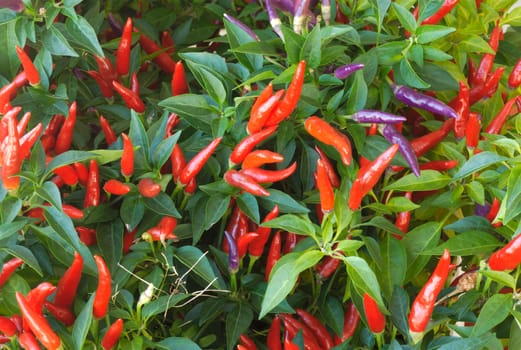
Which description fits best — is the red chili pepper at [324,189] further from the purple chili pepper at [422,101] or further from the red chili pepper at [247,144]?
the purple chili pepper at [422,101]

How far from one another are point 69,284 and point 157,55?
567 mm

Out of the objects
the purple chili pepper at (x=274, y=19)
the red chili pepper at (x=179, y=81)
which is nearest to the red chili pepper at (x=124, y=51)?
the red chili pepper at (x=179, y=81)

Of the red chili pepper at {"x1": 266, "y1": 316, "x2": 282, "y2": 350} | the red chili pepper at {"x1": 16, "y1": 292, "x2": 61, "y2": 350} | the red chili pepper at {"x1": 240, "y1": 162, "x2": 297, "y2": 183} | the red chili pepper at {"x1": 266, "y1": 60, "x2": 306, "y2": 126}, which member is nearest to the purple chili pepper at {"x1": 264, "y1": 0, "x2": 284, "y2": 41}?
the red chili pepper at {"x1": 266, "y1": 60, "x2": 306, "y2": 126}

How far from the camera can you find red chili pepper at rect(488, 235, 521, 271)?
965 millimetres

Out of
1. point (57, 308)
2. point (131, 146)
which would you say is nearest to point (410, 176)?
point (131, 146)

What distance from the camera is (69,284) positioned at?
993 mm

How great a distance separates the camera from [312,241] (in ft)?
3.46

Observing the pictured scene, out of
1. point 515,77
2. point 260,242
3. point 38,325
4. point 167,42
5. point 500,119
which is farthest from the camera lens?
point 167,42

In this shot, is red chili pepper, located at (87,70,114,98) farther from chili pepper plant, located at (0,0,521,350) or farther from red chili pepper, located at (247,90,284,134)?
red chili pepper, located at (247,90,284,134)

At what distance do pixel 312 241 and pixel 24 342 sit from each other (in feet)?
1.34

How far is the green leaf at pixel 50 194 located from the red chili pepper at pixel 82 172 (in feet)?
0.31

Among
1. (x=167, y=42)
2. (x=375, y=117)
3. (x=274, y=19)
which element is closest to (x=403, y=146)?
(x=375, y=117)

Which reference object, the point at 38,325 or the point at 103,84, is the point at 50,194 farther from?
the point at 103,84

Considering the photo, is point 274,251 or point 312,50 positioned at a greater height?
point 312,50
